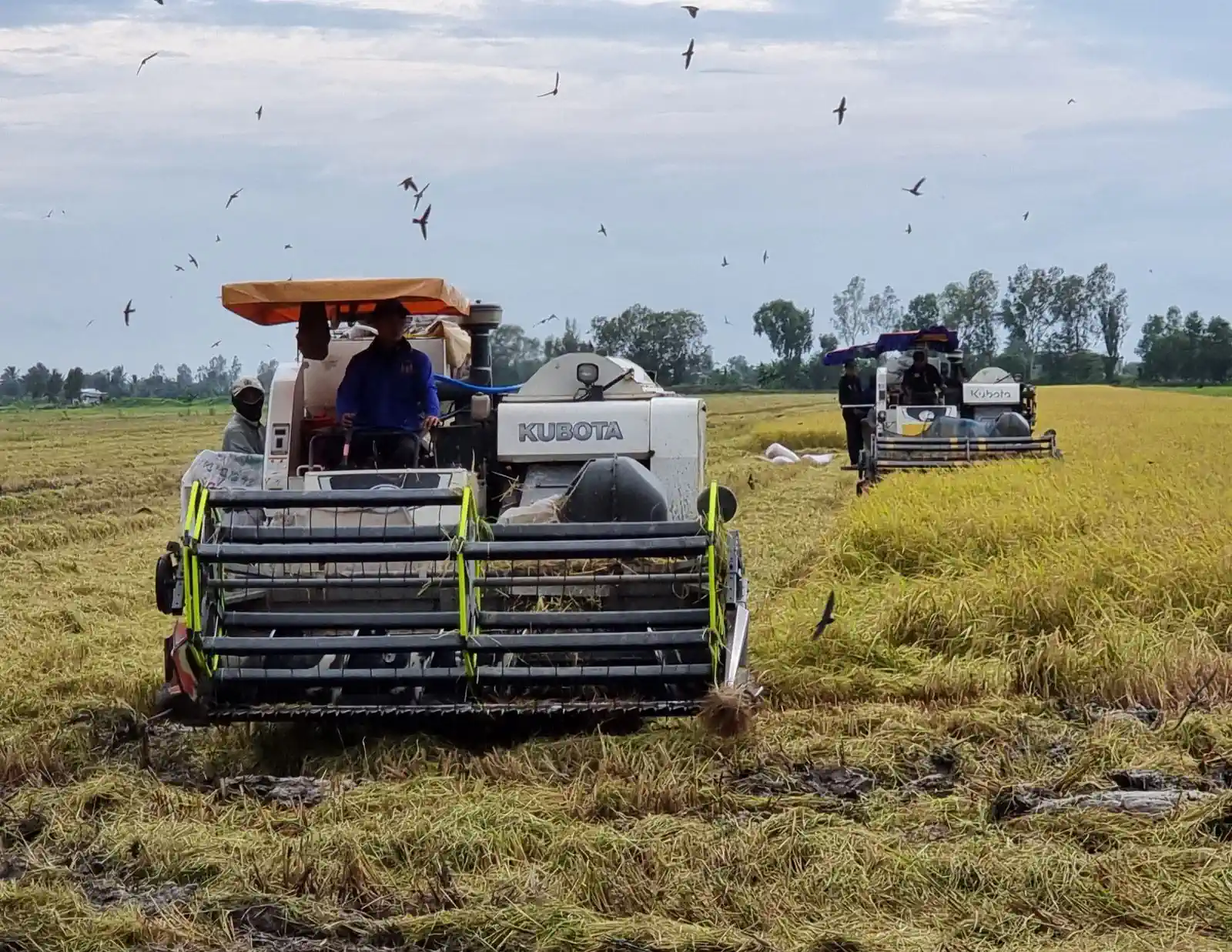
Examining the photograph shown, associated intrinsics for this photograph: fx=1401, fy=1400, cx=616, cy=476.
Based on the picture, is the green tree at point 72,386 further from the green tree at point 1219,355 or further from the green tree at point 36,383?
the green tree at point 1219,355

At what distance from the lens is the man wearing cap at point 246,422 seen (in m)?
8.04

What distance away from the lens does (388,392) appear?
23.3 feet

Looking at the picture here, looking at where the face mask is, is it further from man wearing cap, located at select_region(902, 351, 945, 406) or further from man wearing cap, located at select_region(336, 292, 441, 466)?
man wearing cap, located at select_region(902, 351, 945, 406)

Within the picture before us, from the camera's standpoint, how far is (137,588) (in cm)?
1041

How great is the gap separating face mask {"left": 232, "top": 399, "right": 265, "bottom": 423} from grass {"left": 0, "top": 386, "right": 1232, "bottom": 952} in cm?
140

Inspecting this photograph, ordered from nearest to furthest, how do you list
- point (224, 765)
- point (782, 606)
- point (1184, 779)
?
point (1184, 779)
point (224, 765)
point (782, 606)

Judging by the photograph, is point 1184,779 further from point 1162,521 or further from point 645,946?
point 1162,521

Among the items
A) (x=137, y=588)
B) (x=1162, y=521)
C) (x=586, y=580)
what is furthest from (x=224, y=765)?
(x=1162, y=521)

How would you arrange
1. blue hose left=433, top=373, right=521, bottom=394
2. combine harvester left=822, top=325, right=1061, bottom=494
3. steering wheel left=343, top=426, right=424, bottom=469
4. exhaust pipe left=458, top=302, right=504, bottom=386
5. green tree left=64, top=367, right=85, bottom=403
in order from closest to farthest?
steering wheel left=343, top=426, right=424, bottom=469, blue hose left=433, top=373, right=521, bottom=394, exhaust pipe left=458, top=302, right=504, bottom=386, combine harvester left=822, top=325, right=1061, bottom=494, green tree left=64, top=367, right=85, bottom=403

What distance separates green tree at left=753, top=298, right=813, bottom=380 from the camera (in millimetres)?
70250

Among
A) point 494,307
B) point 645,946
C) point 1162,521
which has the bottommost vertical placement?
point 645,946

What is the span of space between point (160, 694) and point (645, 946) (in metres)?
2.78

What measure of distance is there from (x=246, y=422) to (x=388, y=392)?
146cm

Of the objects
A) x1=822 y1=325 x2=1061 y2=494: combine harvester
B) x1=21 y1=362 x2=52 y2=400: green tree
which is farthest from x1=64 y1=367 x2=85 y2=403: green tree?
x1=822 y1=325 x2=1061 y2=494: combine harvester
